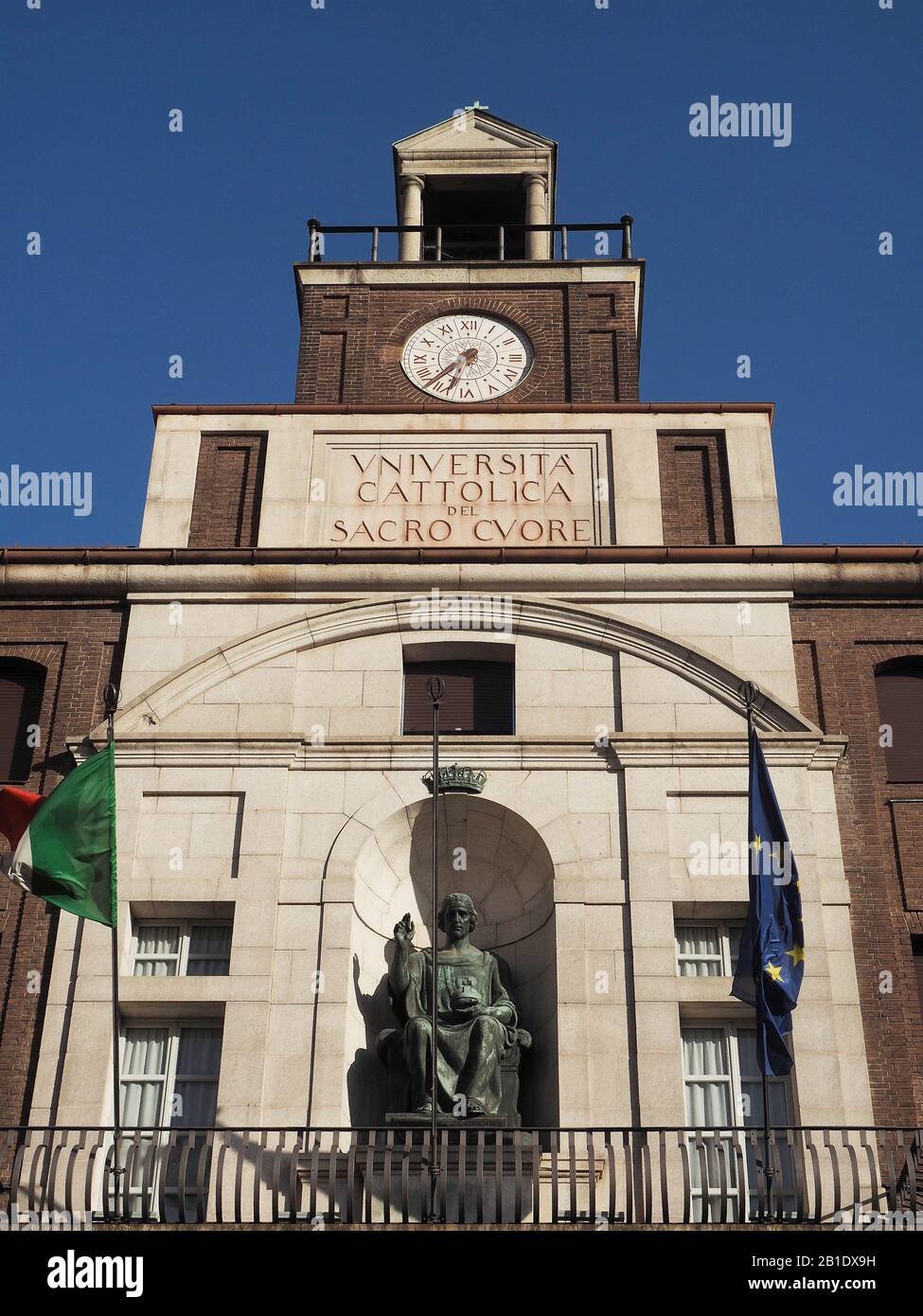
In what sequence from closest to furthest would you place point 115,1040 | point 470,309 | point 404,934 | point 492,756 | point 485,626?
point 115,1040 → point 404,934 → point 492,756 → point 485,626 → point 470,309

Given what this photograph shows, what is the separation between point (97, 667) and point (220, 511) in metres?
2.96

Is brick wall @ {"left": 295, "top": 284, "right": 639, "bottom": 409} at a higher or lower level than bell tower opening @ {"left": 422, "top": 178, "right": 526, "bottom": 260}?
lower

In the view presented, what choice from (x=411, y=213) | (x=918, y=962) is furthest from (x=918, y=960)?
(x=411, y=213)

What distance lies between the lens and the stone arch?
20125 millimetres

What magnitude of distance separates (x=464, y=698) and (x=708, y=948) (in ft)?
14.6

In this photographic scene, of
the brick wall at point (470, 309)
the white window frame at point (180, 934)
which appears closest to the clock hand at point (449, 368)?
the brick wall at point (470, 309)

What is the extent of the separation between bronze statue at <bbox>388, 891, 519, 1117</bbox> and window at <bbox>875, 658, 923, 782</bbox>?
18.1 ft

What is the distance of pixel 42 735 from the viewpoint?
805 inches

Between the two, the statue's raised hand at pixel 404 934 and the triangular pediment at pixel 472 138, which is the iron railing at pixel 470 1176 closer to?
the statue's raised hand at pixel 404 934

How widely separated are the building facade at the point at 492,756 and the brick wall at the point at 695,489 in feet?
0.17

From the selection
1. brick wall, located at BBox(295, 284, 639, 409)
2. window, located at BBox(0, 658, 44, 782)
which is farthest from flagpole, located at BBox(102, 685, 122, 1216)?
brick wall, located at BBox(295, 284, 639, 409)

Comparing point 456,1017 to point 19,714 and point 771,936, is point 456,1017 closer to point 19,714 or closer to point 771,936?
point 771,936

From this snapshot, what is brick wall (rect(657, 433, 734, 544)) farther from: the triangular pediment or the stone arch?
the triangular pediment

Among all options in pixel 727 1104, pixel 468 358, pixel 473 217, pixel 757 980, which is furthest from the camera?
pixel 473 217
